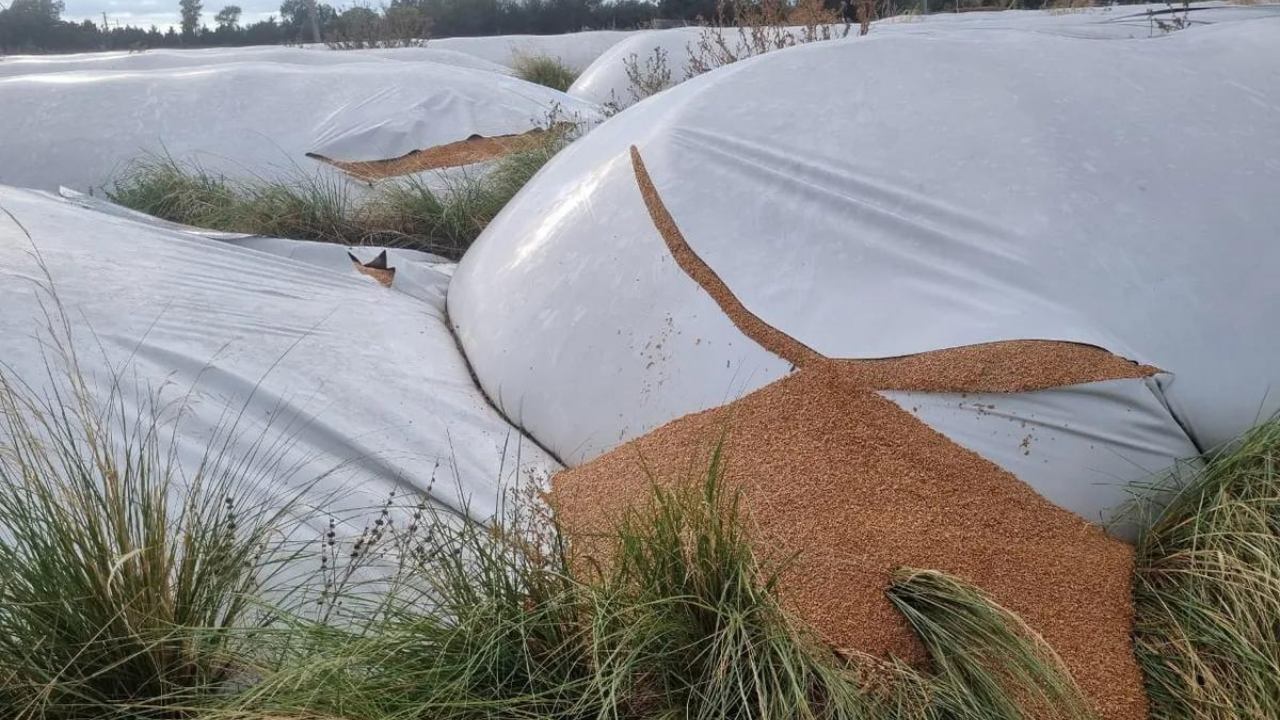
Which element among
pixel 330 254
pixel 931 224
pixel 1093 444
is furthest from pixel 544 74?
pixel 1093 444

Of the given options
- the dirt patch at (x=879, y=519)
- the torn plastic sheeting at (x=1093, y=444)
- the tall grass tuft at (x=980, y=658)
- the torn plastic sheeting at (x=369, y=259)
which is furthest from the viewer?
the torn plastic sheeting at (x=369, y=259)

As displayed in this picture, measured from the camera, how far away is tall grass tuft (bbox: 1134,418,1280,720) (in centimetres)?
187

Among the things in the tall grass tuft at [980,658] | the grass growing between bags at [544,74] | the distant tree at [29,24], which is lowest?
the tall grass tuft at [980,658]

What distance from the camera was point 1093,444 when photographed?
223 centimetres

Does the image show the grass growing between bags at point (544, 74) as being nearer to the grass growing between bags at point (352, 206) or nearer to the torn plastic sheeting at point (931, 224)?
the grass growing between bags at point (352, 206)

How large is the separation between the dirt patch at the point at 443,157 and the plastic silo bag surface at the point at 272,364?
227 centimetres

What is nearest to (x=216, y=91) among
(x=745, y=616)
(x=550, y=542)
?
(x=550, y=542)

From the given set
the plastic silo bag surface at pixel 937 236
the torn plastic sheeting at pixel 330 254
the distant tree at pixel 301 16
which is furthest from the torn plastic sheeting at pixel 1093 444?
the distant tree at pixel 301 16

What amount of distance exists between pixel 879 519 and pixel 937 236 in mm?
782

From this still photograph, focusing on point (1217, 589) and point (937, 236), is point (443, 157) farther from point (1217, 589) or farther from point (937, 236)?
point (1217, 589)

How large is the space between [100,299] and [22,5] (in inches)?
894

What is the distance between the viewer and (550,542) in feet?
6.61

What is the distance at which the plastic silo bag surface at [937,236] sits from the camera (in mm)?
2305

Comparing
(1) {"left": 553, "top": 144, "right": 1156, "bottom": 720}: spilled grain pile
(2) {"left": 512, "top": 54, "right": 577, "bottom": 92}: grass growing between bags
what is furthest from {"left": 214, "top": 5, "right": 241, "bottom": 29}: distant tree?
(1) {"left": 553, "top": 144, "right": 1156, "bottom": 720}: spilled grain pile
